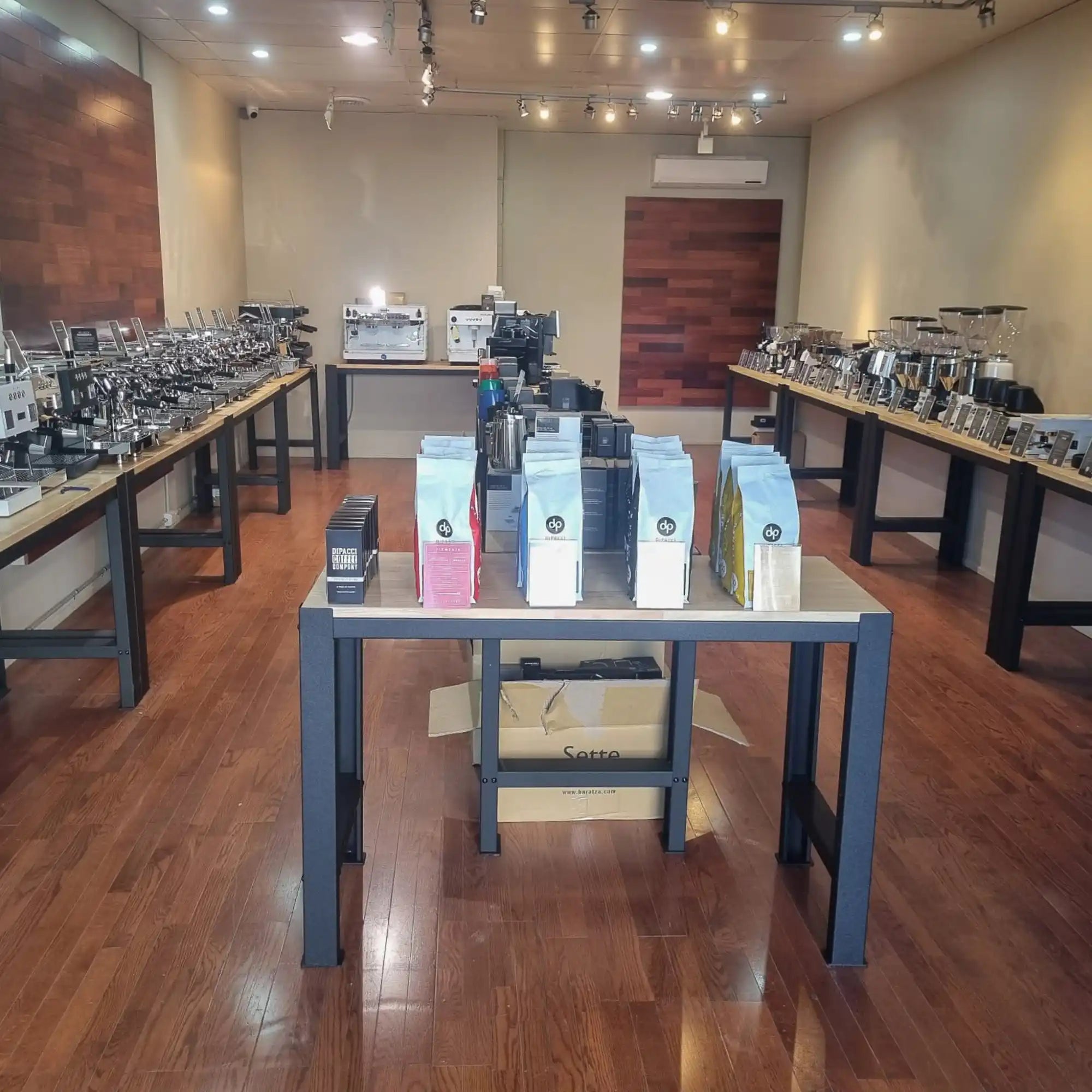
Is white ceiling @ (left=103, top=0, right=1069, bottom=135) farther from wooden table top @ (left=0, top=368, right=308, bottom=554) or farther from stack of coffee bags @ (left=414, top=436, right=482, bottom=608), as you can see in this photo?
stack of coffee bags @ (left=414, top=436, right=482, bottom=608)

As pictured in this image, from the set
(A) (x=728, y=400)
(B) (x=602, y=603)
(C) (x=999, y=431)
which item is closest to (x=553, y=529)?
(B) (x=602, y=603)

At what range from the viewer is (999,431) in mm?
4355

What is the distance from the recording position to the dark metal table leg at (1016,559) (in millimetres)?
3963

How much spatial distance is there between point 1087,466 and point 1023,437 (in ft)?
1.33

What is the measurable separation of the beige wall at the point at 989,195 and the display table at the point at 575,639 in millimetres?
3153

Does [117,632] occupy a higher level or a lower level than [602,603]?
lower

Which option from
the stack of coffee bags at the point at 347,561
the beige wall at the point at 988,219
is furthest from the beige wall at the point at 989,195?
the stack of coffee bags at the point at 347,561

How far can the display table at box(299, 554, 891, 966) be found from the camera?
6.83 feet

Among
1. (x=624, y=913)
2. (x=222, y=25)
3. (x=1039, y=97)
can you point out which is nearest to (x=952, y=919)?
(x=624, y=913)

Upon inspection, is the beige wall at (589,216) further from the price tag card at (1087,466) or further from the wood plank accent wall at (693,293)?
the price tag card at (1087,466)

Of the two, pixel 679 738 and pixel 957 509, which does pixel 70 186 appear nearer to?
pixel 679 738

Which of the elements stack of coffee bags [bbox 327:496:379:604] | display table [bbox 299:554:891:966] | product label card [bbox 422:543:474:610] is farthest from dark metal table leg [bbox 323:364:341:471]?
product label card [bbox 422:543:474:610]

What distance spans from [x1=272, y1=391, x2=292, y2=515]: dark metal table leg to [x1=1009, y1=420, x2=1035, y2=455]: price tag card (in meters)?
4.12

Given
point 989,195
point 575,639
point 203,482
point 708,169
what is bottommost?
point 203,482
